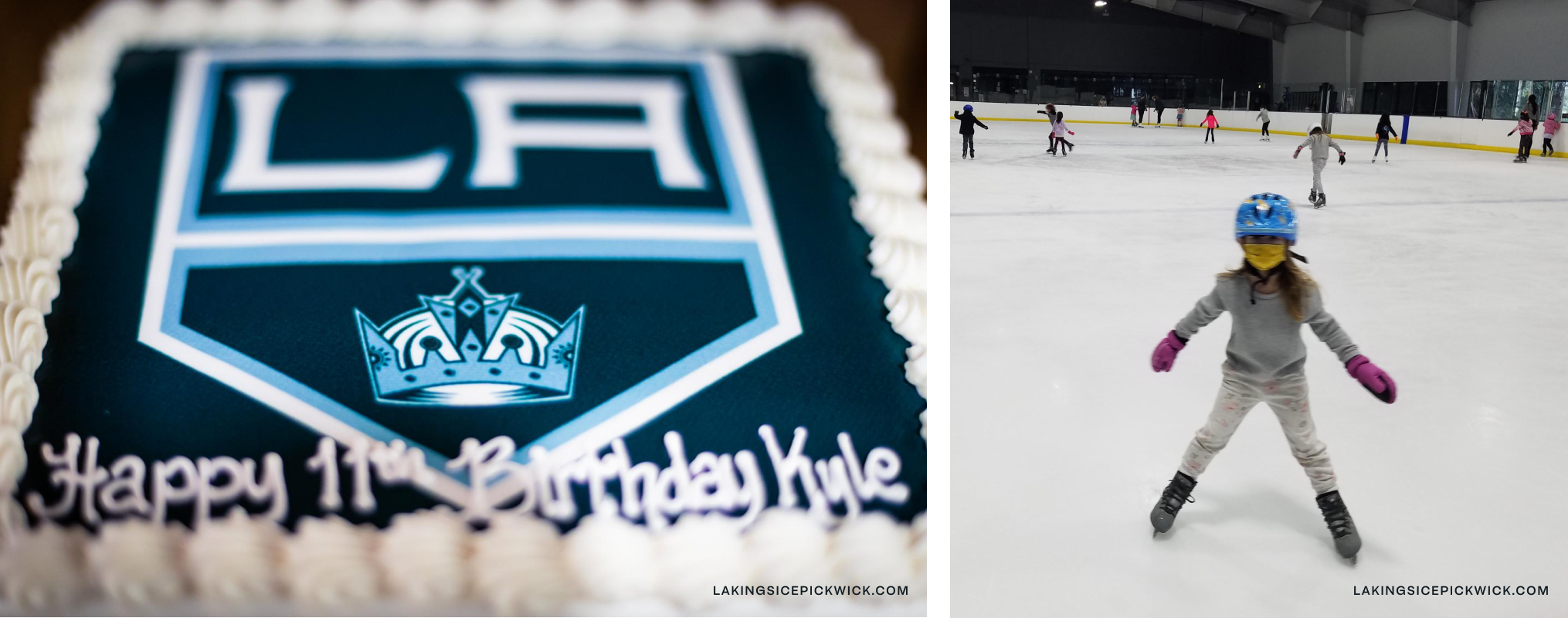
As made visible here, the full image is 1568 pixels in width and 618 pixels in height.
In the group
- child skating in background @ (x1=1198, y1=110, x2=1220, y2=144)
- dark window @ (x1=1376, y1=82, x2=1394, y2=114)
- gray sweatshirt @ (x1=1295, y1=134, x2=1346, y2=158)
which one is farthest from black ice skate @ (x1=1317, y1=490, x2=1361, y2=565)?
dark window @ (x1=1376, y1=82, x2=1394, y2=114)

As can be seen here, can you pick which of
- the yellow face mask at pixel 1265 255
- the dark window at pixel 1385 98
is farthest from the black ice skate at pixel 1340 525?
the dark window at pixel 1385 98

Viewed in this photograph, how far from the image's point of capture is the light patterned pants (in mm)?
2279

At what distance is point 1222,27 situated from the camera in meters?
22.8

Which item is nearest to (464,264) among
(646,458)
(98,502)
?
(646,458)

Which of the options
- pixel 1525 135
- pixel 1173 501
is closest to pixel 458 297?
pixel 1173 501

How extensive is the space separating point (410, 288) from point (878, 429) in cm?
118

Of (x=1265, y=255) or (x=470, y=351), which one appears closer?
(x=1265, y=255)

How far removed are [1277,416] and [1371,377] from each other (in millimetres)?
229

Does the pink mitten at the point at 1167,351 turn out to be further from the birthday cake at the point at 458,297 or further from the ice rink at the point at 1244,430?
the birthday cake at the point at 458,297

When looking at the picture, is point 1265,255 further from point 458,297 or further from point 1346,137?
point 1346,137

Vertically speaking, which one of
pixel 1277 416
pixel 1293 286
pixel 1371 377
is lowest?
pixel 1277 416

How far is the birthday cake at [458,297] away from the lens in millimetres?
2281

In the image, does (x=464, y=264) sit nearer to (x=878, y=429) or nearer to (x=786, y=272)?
(x=786, y=272)

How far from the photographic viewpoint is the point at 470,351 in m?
2.31
